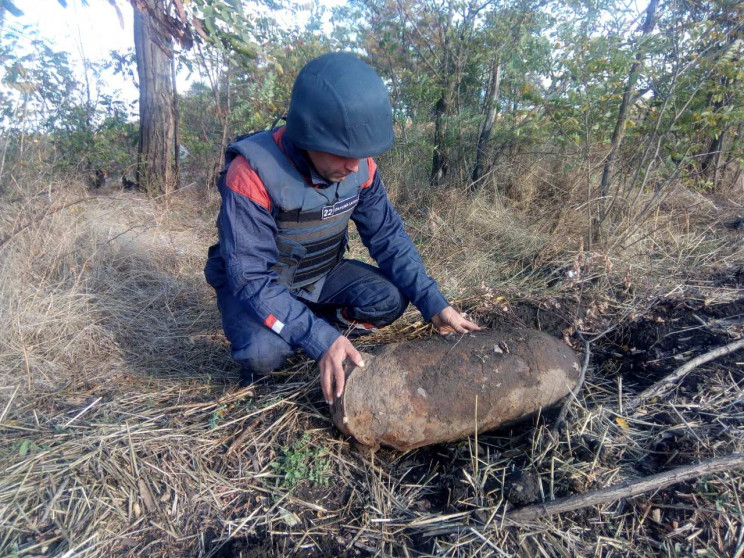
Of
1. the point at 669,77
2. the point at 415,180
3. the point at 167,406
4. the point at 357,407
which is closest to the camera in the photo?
the point at 357,407

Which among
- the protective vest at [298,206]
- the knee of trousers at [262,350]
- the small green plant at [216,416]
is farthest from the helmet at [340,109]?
the small green plant at [216,416]

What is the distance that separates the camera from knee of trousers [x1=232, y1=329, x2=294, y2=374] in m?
2.08

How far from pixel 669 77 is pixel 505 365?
2560mm

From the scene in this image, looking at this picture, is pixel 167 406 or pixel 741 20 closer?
pixel 167 406

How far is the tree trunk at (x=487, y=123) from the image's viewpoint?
4.78 m

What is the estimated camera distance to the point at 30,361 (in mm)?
A: 2465

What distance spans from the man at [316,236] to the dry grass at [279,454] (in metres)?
0.29

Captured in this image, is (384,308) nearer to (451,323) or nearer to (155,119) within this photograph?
(451,323)

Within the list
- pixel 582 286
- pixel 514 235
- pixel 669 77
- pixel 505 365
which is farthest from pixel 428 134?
pixel 505 365

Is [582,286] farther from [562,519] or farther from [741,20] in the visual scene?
[741,20]

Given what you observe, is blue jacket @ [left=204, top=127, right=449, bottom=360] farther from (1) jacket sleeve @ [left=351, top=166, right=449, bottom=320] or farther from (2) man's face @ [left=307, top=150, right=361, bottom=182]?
(1) jacket sleeve @ [left=351, top=166, right=449, bottom=320]

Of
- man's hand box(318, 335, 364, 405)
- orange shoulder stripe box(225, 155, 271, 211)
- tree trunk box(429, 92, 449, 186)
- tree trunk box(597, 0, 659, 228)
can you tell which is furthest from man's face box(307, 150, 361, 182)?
tree trunk box(429, 92, 449, 186)

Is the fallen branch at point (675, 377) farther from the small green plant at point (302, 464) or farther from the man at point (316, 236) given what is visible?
the small green plant at point (302, 464)

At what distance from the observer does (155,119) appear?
17.5ft
